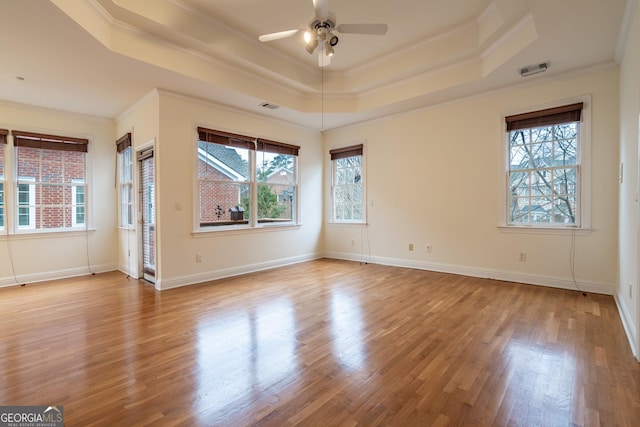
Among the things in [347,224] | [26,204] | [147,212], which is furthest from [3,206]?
[347,224]

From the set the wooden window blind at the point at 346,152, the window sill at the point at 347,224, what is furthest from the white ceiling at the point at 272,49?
the window sill at the point at 347,224

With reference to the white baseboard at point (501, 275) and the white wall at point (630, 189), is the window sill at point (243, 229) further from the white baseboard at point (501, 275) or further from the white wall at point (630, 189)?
the white wall at point (630, 189)

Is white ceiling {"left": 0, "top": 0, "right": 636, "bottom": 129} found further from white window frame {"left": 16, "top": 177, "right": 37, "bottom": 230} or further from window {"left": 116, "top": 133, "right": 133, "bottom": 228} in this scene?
white window frame {"left": 16, "top": 177, "right": 37, "bottom": 230}

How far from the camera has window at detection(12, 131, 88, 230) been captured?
4848 mm

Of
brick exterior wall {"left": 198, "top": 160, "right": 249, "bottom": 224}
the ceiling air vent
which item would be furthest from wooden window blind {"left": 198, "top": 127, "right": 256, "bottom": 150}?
the ceiling air vent

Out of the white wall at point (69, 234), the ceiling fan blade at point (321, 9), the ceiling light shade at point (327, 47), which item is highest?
the ceiling fan blade at point (321, 9)

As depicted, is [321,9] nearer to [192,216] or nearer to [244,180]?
[244,180]

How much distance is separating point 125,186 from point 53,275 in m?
1.81

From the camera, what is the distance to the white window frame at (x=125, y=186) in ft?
17.3

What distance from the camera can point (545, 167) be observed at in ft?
14.2

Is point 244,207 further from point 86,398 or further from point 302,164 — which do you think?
point 86,398

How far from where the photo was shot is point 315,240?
6793 millimetres

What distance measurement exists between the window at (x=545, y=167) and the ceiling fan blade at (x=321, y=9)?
319 cm

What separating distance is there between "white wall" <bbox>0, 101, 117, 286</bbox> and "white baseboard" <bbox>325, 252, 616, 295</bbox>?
15.9 feet
